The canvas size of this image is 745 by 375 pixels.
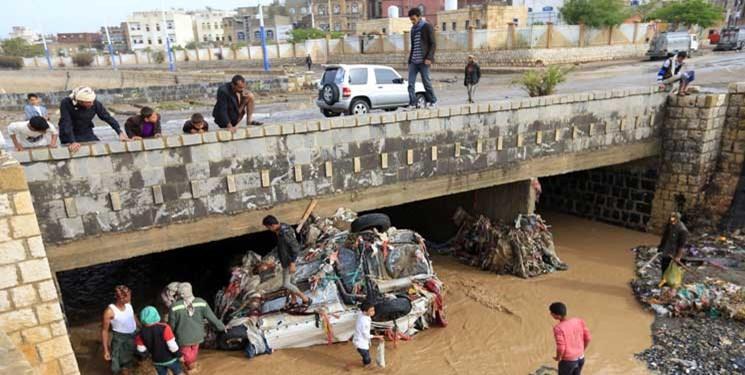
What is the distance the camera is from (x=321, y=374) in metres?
7.66

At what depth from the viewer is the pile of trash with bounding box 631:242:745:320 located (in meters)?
9.32

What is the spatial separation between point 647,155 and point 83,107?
1336 centimetres

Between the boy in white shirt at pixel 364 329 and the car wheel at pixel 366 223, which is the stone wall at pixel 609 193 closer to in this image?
the car wheel at pixel 366 223

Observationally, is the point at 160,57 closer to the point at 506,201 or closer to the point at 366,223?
the point at 506,201

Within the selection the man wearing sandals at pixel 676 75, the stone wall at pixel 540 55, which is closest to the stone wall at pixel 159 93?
the stone wall at pixel 540 55

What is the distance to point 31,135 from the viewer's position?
23.4 ft

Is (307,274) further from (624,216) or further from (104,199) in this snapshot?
Result: (624,216)

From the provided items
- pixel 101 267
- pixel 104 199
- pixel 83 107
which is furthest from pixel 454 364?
pixel 101 267

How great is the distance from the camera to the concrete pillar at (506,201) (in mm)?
11828

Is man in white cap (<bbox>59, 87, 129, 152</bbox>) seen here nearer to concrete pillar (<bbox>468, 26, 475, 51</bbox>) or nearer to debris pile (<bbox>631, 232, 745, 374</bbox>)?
debris pile (<bbox>631, 232, 745, 374</bbox>)

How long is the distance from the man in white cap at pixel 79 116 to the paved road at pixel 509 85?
12.3ft

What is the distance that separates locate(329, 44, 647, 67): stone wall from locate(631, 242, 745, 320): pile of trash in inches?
779

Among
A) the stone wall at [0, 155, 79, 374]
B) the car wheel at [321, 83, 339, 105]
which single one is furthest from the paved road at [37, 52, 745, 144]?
the stone wall at [0, 155, 79, 374]

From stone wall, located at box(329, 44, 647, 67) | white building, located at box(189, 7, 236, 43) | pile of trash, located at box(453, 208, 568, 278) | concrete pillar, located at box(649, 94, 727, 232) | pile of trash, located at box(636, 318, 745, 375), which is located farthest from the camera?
white building, located at box(189, 7, 236, 43)
